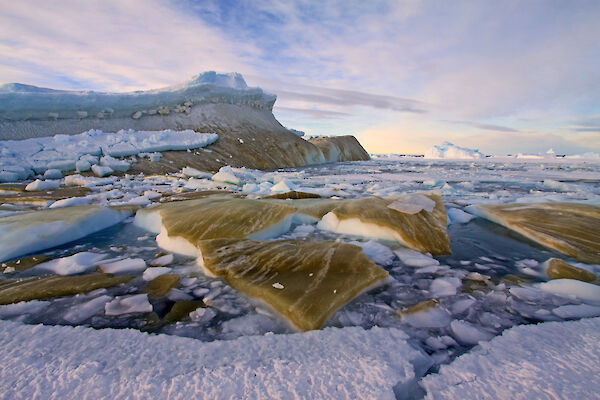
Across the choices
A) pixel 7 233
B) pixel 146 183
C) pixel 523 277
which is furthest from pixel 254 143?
pixel 523 277

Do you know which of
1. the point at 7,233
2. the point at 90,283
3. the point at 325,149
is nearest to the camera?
the point at 90,283

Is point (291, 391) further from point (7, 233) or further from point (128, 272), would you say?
point (7, 233)

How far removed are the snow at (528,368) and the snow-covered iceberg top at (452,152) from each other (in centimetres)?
5575

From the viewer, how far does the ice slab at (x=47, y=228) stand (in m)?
2.26

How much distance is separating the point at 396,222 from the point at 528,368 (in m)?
1.70

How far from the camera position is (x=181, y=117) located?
14055 mm

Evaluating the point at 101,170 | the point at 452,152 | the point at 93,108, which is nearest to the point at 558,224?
the point at 101,170

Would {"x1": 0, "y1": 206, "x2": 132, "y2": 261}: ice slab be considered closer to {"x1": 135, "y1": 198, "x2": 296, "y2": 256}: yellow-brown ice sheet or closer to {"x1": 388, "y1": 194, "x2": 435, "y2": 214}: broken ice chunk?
{"x1": 135, "y1": 198, "x2": 296, "y2": 256}: yellow-brown ice sheet

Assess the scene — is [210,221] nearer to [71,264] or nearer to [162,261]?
[162,261]

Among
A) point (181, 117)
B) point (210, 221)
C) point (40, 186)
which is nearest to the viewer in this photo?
point (210, 221)

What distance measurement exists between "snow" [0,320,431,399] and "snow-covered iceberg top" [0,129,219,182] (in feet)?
28.6

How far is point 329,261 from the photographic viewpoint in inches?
72.2

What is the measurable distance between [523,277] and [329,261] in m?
1.30

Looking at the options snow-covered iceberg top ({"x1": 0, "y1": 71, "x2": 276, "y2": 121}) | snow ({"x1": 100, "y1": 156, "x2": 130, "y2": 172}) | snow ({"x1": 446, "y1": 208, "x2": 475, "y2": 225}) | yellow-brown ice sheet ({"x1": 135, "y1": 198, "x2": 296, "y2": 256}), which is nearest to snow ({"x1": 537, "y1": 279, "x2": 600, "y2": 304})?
snow ({"x1": 446, "y1": 208, "x2": 475, "y2": 225})
